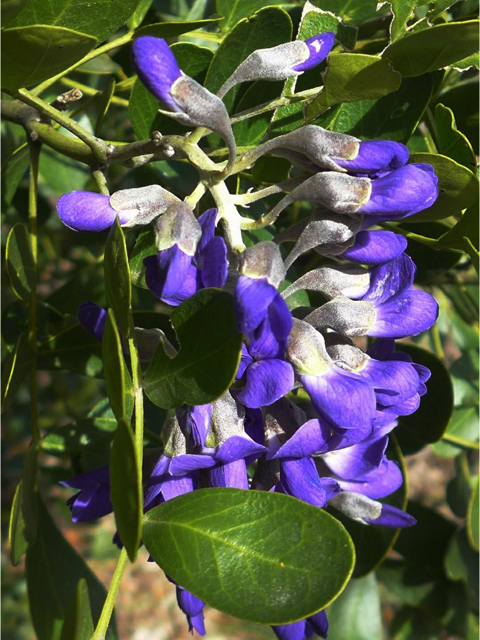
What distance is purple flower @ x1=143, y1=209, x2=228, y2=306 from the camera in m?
0.76

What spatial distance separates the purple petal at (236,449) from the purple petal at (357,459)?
162 mm

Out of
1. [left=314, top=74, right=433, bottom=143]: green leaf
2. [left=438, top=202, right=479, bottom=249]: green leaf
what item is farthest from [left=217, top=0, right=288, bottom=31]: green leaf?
[left=438, top=202, right=479, bottom=249]: green leaf

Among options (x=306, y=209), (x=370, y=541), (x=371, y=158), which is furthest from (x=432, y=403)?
(x=371, y=158)

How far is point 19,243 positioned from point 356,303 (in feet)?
1.70

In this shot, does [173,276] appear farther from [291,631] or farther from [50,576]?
[50,576]

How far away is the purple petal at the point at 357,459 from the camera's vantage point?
3.07ft

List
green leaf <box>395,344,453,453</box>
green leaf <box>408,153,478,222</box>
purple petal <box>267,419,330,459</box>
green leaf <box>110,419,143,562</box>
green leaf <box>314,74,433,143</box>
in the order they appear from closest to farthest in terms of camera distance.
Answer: green leaf <box>110,419,143,562</box> < purple petal <box>267,419,330,459</box> < green leaf <box>408,153,478,222</box> < green leaf <box>314,74,433,143</box> < green leaf <box>395,344,453,453</box>

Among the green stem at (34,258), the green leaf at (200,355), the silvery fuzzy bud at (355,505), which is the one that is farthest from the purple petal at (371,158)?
the green stem at (34,258)

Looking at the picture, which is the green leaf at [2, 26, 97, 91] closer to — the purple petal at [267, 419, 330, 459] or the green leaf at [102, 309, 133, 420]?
the green leaf at [102, 309, 133, 420]

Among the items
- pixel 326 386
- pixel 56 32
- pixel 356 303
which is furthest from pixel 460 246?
pixel 56 32

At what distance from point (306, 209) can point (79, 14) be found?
2.38ft

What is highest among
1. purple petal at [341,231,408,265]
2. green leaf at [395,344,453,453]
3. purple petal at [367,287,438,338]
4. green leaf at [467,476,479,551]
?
purple petal at [341,231,408,265]

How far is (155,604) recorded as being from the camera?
4.77 m

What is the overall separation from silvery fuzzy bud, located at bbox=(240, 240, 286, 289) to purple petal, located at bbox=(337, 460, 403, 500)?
356mm
